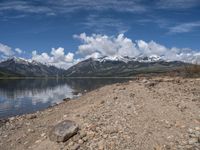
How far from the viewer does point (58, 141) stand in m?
16.6

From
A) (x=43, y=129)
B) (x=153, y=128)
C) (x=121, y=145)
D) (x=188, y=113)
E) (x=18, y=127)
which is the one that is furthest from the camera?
(x=18, y=127)

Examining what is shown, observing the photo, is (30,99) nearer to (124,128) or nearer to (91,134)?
(91,134)

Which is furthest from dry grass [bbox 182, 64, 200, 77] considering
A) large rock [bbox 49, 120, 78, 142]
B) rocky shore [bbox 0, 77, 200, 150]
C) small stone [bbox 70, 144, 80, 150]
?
small stone [bbox 70, 144, 80, 150]

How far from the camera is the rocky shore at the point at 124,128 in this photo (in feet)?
50.0

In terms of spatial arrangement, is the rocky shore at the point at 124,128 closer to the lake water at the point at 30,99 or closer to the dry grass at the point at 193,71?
the dry grass at the point at 193,71

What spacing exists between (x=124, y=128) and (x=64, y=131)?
3095 millimetres

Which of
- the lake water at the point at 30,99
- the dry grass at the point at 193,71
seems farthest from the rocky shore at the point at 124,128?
the lake water at the point at 30,99

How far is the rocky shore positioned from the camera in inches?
600

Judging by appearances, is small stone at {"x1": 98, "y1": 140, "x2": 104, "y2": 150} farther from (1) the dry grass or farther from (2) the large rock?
(1) the dry grass

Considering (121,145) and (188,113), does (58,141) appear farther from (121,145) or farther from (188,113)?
(188,113)

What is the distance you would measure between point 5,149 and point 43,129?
98.9 inches

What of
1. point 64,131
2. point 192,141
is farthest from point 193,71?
point 64,131

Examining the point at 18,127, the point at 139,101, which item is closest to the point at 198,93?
the point at 139,101

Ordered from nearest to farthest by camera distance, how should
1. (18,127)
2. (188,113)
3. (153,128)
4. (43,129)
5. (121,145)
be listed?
(121,145) → (153,128) → (188,113) → (43,129) → (18,127)
